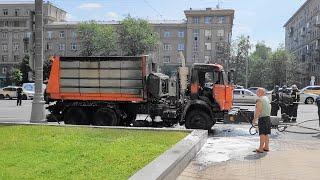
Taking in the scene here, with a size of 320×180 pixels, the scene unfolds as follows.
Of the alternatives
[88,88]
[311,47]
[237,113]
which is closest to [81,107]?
[88,88]

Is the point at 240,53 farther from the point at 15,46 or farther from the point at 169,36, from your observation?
the point at 15,46

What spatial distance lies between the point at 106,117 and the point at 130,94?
1163mm

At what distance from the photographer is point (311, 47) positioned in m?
102

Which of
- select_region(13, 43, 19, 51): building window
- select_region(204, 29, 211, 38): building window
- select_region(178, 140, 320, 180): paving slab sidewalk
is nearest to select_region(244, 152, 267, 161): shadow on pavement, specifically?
select_region(178, 140, 320, 180): paving slab sidewalk

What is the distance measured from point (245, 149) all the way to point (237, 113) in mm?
4770

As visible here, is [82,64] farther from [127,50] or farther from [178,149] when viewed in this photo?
[127,50]

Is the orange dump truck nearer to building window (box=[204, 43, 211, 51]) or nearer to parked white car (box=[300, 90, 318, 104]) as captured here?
parked white car (box=[300, 90, 318, 104])

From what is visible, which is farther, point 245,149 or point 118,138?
point 245,149

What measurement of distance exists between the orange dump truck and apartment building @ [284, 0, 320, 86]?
78548 mm

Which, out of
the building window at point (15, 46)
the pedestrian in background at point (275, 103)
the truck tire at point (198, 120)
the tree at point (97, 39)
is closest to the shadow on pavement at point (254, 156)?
the truck tire at point (198, 120)

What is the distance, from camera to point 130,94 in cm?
1725

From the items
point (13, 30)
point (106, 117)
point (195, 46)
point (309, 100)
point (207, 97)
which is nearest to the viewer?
point (207, 97)

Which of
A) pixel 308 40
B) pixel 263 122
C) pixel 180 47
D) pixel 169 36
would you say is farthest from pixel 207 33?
pixel 263 122

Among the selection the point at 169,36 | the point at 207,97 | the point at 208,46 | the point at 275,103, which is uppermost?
the point at 169,36
